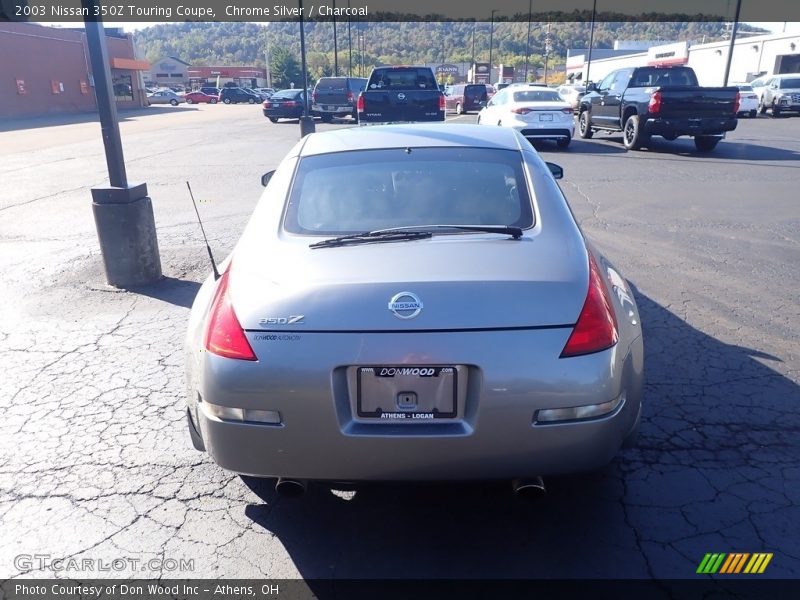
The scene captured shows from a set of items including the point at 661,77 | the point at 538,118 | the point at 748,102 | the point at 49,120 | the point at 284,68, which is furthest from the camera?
the point at 284,68

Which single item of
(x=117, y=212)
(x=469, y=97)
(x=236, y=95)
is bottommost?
(x=117, y=212)

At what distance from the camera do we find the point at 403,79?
1708 centimetres

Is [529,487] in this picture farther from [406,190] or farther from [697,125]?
[697,125]

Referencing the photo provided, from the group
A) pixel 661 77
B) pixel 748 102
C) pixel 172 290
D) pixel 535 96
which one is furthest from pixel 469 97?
pixel 172 290

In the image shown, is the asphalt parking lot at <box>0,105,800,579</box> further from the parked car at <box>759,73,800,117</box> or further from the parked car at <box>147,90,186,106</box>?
the parked car at <box>147,90,186,106</box>

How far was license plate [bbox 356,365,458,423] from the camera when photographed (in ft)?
7.45

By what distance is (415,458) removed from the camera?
231cm

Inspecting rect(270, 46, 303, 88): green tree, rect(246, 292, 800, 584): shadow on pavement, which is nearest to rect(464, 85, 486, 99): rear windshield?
rect(246, 292, 800, 584): shadow on pavement

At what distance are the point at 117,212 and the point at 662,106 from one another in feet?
40.8

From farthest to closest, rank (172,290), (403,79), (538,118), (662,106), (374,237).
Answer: (403,79), (538,118), (662,106), (172,290), (374,237)

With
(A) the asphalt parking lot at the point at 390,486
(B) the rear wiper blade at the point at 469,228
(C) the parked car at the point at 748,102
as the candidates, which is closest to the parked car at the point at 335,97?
(C) the parked car at the point at 748,102

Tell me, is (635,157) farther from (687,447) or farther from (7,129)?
(7,129)

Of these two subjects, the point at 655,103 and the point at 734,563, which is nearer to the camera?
the point at 734,563

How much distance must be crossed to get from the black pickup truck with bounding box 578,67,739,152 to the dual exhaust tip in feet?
44.6
